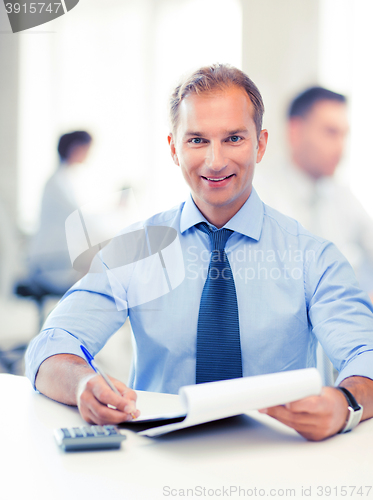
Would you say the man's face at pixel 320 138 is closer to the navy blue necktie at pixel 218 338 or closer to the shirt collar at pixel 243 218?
the shirt collar at pixel 243 218

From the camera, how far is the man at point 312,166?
11.1ft

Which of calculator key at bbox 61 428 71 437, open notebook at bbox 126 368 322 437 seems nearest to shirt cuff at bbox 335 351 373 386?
open notebook at bbox 126 368 322 437

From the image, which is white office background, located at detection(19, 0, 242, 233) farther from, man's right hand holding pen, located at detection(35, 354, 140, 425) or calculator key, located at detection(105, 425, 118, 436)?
calculator key, located at detection(105, 425, 118, 436)

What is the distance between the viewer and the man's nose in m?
1.27

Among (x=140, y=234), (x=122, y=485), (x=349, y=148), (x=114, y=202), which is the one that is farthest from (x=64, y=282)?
(x=122, y=485)

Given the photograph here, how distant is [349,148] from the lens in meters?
3.45

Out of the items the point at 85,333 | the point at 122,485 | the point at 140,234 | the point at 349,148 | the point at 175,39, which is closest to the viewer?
the point at 122,485

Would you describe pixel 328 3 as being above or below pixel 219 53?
above

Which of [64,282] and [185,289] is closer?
[185,289]

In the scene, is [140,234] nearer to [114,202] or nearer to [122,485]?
[122,485]

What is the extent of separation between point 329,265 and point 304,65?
271 centimetres

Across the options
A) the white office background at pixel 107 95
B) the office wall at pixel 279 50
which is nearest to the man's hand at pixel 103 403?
the office wall at pixel 279 50

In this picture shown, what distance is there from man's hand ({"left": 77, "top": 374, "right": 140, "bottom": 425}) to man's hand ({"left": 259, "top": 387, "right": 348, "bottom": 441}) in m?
0.21

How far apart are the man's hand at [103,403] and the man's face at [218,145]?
0.64m
